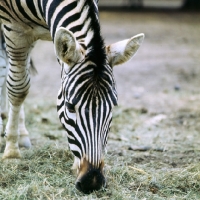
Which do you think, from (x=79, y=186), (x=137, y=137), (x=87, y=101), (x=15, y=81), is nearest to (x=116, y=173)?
(x=79, y=186)

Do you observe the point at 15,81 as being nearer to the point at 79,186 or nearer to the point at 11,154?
the point at 11,154

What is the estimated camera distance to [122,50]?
426 cm

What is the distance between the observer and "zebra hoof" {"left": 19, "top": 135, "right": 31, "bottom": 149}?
6.31 meters

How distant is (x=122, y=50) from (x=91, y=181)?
117 cm

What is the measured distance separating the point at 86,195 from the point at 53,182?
0.59 meters

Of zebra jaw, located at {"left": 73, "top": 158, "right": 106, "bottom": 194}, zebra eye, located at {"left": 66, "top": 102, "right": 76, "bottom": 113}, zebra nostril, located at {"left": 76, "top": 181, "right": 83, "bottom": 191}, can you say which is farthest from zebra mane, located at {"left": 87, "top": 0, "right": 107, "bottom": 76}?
zebra nostril, located at {"left": 76, "top": 181, "right": 83, "bottom": 191}

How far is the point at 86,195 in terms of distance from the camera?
416 cm

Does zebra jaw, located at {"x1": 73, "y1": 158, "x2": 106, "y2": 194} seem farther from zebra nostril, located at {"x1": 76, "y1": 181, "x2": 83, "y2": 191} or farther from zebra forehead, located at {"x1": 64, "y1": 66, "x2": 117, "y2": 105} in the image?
zebra forehead, located at {"x1": 64, "y1": 66, "x2": 117, "y2": 105}

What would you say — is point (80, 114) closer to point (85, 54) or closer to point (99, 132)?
point (99, 132)

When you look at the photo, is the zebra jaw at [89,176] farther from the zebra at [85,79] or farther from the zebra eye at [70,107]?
the zebra eye at [70,107]

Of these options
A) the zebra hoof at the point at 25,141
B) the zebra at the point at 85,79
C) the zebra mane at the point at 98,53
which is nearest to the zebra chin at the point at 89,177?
the zebra at the point at 85,79

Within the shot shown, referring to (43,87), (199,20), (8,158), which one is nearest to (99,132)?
(8,158)

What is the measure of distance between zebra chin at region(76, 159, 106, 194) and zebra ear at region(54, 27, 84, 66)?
863 mm

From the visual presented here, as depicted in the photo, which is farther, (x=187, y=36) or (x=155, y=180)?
(x=187, y=36)
